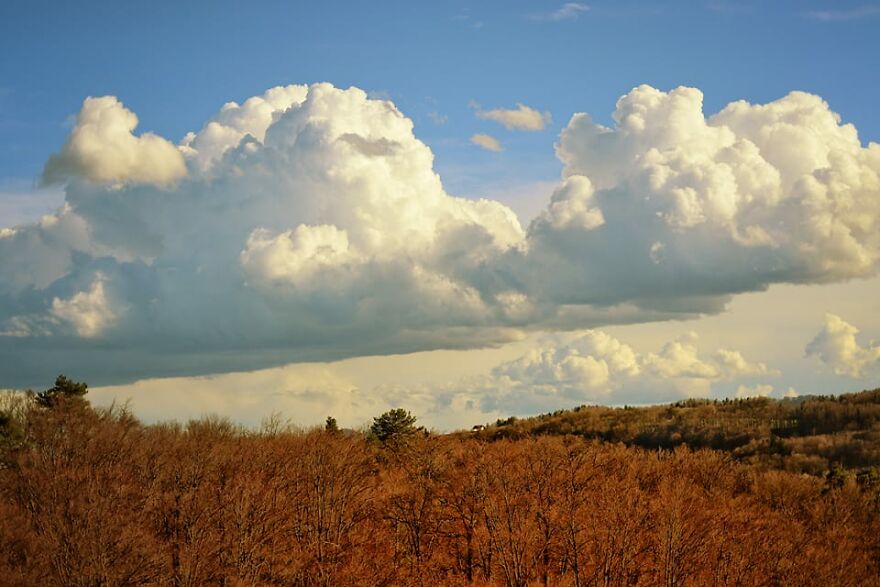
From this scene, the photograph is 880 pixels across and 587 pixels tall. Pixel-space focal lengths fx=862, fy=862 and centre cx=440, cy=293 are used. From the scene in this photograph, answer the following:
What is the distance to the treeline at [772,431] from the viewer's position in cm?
14312

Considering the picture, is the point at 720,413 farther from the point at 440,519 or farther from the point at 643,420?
the point at 440,519

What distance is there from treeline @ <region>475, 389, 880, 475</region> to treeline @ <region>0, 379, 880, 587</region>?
1435cm

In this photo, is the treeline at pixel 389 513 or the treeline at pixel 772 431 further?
the treeline at pixel 772 431

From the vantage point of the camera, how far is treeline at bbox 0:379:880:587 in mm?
91500

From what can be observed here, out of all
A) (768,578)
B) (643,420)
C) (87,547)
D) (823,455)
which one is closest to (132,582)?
(87,547)

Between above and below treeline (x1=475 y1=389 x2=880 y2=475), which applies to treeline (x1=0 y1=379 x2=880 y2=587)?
below

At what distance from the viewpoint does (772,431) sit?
16650 centimetres

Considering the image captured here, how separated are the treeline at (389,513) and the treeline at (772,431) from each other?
1435 cm

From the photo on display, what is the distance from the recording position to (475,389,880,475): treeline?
143m

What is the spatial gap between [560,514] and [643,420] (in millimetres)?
84885

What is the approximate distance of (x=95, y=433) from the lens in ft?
386

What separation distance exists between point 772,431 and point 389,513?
272 feet

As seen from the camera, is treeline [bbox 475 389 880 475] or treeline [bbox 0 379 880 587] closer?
treeline [bbox 0 379 880 587]

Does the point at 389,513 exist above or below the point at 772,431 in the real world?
below
